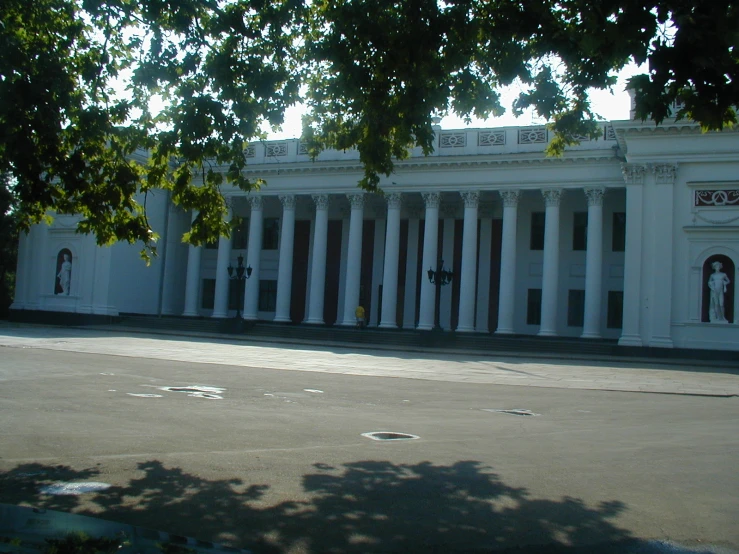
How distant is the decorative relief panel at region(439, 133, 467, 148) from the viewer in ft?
137

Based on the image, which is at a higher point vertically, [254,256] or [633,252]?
[633,252]

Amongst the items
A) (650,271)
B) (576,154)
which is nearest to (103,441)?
(650,271)

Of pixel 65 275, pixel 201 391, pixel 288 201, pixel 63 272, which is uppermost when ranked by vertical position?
pixel 288 201

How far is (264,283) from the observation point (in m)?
49.4

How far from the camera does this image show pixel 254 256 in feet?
152

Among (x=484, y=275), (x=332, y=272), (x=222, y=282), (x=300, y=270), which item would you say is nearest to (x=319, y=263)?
(x=332, y=272)

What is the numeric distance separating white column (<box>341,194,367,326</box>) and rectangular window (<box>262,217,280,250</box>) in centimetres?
774

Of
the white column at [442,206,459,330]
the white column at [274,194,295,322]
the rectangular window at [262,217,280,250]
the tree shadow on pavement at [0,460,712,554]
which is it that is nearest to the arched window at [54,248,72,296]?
the rectangular window at [262,217,280,250]

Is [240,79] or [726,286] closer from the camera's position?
[240,79]

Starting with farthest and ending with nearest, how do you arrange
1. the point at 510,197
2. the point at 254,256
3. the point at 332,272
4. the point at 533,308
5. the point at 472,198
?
the point at 332,272, the point at 254,256, the point at 533,308, the point at 472,198, the point at 510,197

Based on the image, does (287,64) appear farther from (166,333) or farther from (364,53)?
(166,333)

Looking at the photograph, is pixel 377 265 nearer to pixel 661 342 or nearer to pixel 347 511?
pixel 661 342

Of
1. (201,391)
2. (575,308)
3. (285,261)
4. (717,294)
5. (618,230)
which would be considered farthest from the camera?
(285,261)

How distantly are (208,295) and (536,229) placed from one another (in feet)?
73.0
